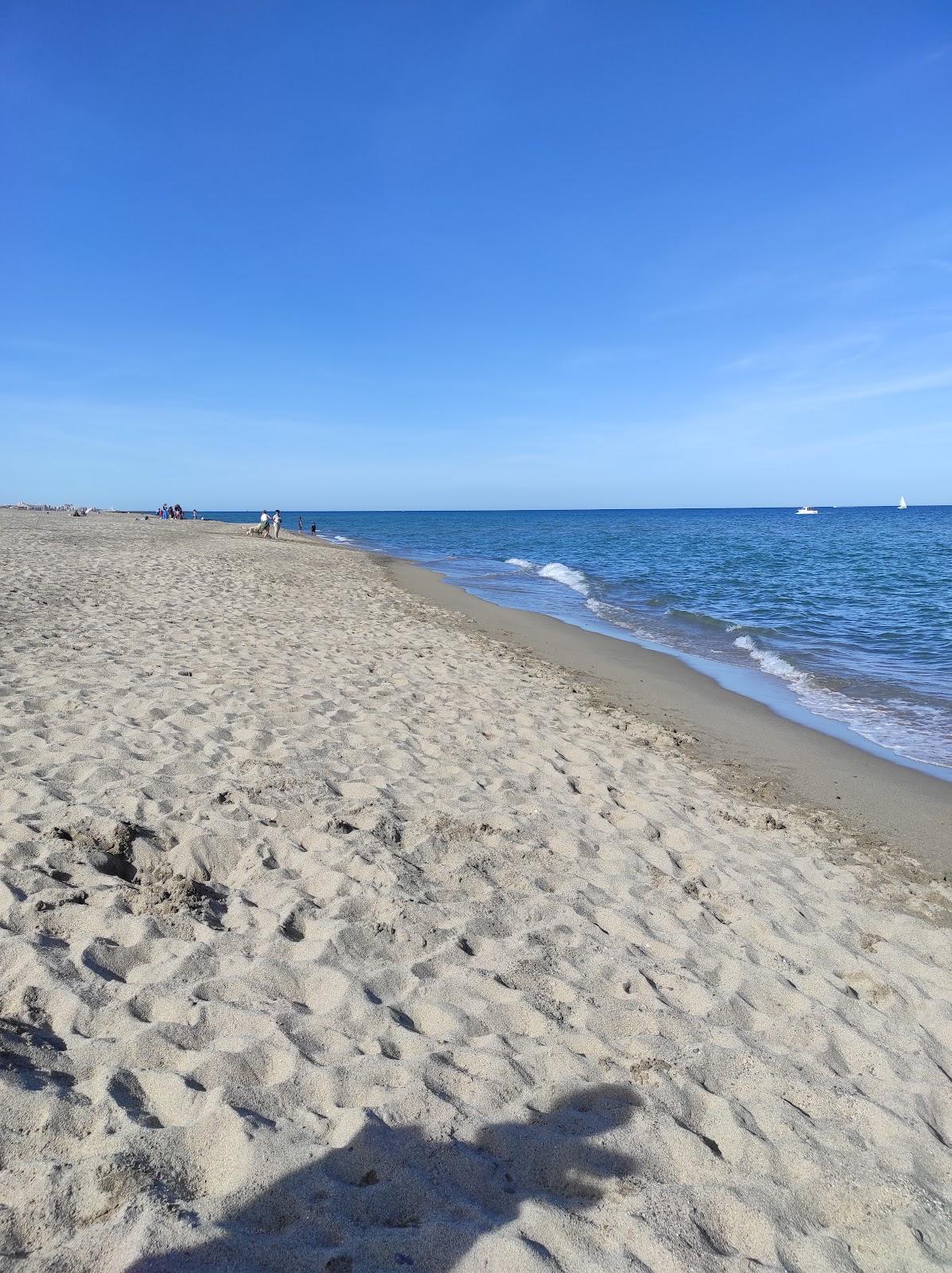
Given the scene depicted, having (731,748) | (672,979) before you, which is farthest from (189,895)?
(731,748)

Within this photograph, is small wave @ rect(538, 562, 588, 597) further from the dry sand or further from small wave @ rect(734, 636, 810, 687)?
the dry sand

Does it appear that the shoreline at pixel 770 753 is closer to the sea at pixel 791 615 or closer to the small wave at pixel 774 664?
the sea at pixel 791 615

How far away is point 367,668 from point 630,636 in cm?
812

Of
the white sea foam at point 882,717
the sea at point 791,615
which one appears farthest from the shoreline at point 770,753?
the white sea foam at point 882,717

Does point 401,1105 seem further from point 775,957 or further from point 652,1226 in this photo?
point 775,957

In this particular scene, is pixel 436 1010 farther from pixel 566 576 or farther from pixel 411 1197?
pixel 566 576

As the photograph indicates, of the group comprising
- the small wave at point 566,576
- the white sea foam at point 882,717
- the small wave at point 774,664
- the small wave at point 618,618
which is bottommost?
the white sea foam at point 882,717

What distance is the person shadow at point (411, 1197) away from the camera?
1995 mm

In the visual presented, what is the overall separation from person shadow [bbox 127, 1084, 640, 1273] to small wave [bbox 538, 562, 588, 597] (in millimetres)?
21523

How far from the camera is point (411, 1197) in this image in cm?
224

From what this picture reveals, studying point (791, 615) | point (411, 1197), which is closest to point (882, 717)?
A: point (411, 1197)

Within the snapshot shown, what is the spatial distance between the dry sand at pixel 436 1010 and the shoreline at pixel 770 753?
58cm

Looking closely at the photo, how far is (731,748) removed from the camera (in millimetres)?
8078

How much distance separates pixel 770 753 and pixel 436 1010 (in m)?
5.91
